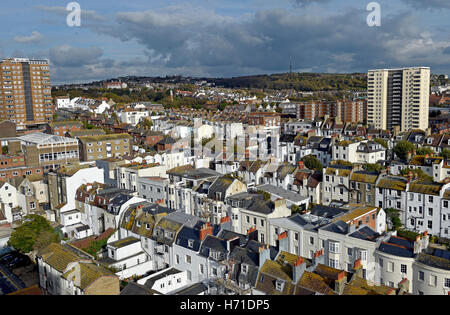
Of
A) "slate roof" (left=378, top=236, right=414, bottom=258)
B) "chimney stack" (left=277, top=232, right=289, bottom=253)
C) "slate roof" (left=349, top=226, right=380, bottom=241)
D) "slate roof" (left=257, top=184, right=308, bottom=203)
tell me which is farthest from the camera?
"slate roof" (left=257, top=184, right=308, bottom=203)

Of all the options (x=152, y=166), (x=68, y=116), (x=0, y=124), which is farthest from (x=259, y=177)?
(x=68, y=116)

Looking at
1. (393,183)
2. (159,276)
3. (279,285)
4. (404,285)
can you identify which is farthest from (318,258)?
(393,183)

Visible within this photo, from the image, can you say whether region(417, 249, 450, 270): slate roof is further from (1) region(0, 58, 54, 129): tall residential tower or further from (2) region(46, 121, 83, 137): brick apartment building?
(1) region(0, 58, 54, 129): tall residential tower

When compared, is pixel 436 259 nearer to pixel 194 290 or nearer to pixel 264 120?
pixel 194 290

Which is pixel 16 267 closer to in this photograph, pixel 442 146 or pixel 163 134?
pixel 163 134

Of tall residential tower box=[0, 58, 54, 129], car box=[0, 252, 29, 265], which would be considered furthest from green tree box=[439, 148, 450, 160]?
tall residential tower box=[0, 58, 54, 129]
